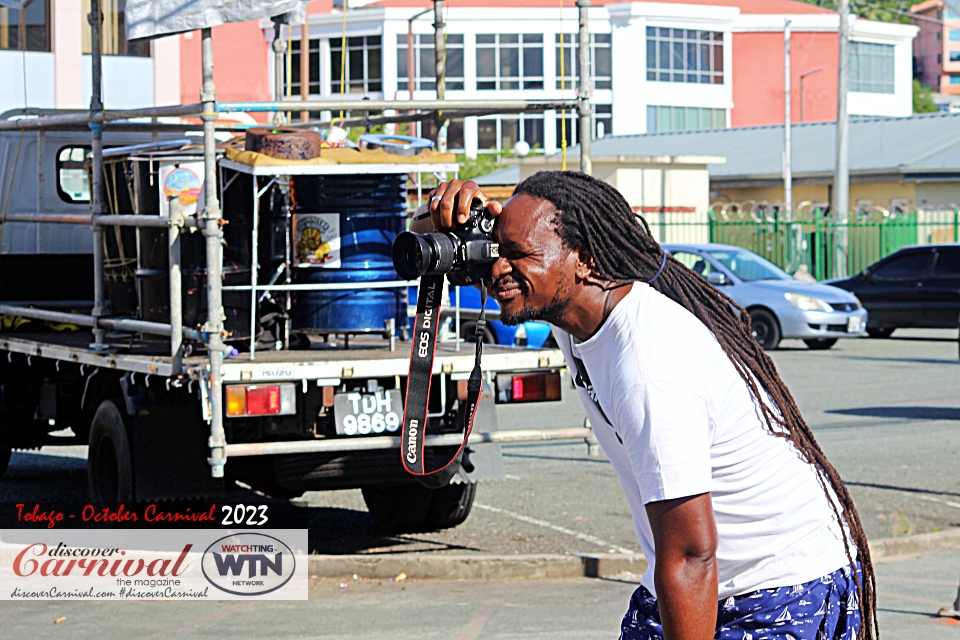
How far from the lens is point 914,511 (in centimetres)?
902

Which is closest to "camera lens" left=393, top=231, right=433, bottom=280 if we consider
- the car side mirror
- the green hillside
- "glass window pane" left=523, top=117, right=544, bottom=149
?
the car side mirror

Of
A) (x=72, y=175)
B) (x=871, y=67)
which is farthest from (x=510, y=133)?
(x=72, y=175)

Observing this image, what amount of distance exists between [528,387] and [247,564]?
69.5 inches

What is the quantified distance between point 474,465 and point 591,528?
122cm

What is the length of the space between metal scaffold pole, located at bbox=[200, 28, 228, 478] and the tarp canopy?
16 centimetres

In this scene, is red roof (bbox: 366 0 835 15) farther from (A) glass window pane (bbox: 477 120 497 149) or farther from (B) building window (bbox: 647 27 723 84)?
(A) glass window pane (bbox: 477 120 497 149)

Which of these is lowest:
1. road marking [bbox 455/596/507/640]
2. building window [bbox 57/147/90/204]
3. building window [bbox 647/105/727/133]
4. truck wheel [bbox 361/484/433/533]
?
road marking [bbox 455/596/507/640]

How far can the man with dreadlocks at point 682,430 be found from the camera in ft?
8.61

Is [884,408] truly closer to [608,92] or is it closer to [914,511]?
[914,511]

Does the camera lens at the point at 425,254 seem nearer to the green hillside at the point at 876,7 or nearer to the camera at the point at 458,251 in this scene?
the camera at the point at 458,251

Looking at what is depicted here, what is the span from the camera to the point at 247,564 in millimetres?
7598

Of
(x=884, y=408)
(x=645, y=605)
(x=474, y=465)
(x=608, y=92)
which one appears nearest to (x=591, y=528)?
(x=474, y=465)

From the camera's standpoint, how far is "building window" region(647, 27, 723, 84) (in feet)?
225

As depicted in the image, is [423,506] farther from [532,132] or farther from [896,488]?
[532,132]
